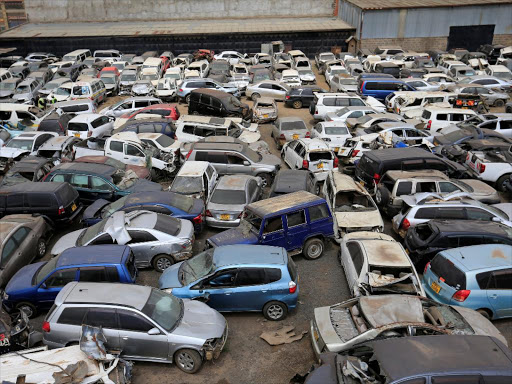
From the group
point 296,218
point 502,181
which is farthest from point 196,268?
point 502,181

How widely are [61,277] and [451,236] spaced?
870 centimetres

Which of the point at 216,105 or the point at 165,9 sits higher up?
the point at 165,9

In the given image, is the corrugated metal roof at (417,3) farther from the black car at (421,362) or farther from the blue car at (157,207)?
the black car at (421,362)

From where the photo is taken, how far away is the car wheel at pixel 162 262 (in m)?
10.9

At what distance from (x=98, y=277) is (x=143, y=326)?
2090 millimetres

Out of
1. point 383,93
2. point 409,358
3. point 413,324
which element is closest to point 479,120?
point 383,93

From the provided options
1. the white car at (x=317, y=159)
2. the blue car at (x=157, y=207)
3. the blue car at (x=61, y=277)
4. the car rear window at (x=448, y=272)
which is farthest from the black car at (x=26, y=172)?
the car rear window at (x=448, y=272)

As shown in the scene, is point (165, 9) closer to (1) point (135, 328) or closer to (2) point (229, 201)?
(2) point (229, 201)

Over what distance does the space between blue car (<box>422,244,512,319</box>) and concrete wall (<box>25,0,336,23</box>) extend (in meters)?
40.5

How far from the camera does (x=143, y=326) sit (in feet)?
25.3

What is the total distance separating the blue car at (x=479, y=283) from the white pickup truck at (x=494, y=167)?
640cm

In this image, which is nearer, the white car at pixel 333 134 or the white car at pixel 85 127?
the white car at pixel 333 134

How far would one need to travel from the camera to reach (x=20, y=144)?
17062mm

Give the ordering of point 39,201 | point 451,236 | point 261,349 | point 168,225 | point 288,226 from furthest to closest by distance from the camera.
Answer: point 39,201 → point 168,225 → point 288,226 → point 451,236 → point 261,349
